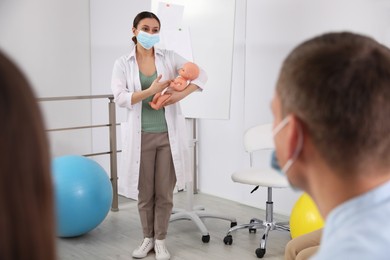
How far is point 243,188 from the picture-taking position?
4488 millimetres

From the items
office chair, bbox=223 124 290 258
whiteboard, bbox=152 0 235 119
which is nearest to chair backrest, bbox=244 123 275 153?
office chair, bbox=223 124 290 258

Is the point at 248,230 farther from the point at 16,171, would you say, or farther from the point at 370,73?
the point at 16,171

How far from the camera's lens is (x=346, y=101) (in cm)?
91

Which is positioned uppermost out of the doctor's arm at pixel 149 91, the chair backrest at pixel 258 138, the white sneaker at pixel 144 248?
the doctor's arm at pixel 149 91

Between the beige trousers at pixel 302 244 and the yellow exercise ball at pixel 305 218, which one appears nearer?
the beige trousers at pixel 302 244

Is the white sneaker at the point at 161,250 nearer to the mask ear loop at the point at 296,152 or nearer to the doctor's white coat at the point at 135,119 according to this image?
the doctor's white coat at the point at 135,119

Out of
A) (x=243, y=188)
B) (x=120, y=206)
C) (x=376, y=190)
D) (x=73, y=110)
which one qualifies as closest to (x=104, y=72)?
(x=73, y=110)

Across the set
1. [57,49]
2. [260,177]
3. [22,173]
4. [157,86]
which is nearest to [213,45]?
[157,86]

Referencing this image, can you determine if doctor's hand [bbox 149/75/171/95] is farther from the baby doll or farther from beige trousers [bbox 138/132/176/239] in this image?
beige trousers [bbox 138/132/176/239]

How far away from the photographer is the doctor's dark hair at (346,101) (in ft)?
3.00

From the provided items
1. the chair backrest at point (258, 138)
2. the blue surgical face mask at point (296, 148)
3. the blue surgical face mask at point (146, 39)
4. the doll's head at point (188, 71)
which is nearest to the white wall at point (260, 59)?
the chair backrest at point (258, 138)

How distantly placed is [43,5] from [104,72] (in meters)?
0.90

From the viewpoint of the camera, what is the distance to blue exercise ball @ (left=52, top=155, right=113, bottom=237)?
3355 millimetres

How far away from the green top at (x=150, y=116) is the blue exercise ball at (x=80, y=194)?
22.8 inches
